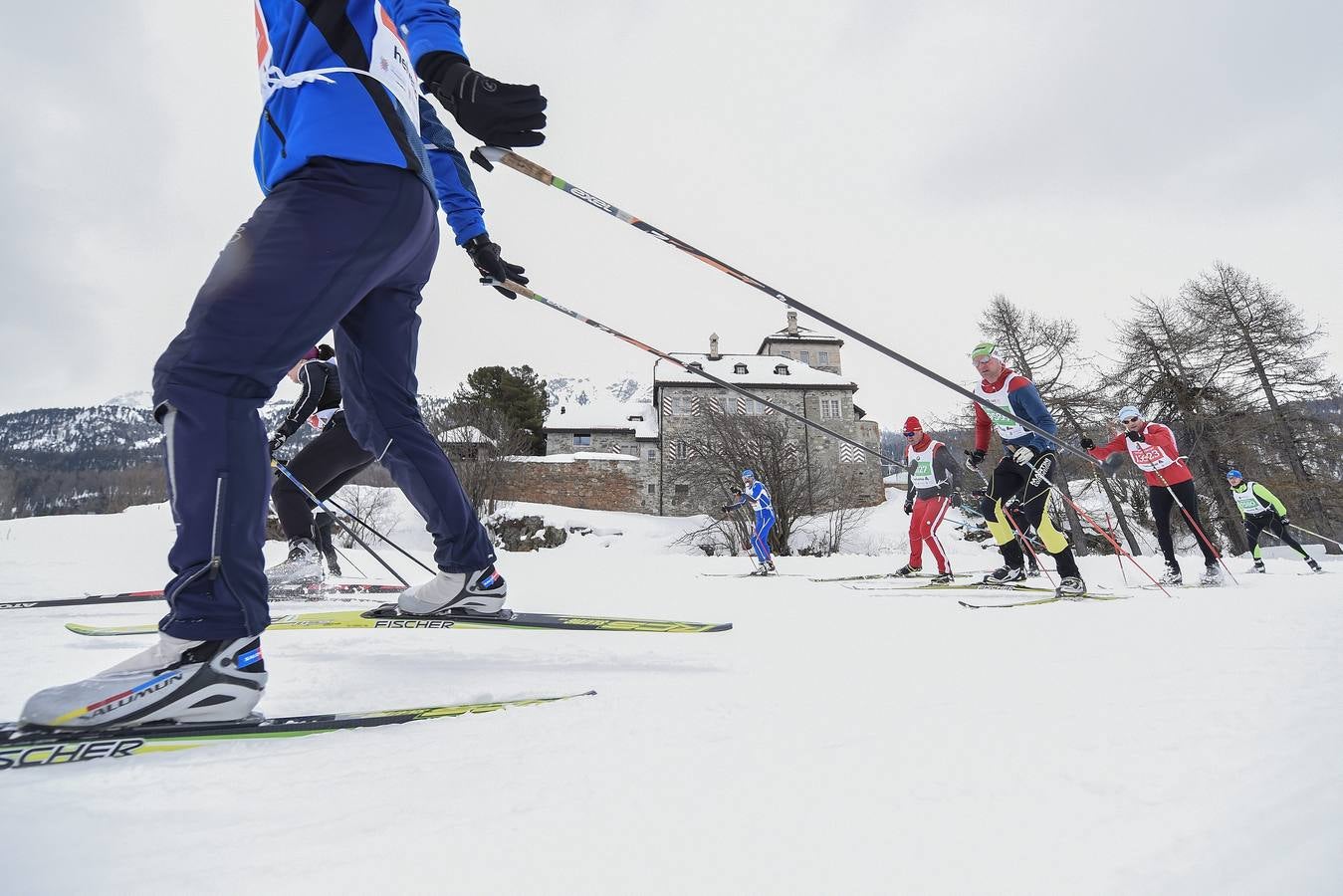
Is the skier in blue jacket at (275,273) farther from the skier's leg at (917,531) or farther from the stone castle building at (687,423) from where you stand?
the stone castle building at (687,423)

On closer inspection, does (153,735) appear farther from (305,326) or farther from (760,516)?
(760,516)

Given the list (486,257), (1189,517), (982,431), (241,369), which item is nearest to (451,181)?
(486,257)


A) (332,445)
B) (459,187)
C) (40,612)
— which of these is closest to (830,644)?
(459,187)

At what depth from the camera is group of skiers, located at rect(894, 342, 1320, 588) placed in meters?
5.38

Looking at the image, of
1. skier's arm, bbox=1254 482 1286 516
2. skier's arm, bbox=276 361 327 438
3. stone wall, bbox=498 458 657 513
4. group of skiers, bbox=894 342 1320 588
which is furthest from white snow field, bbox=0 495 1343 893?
stone wall, bbox=498 458 657 513

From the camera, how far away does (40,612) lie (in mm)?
2998

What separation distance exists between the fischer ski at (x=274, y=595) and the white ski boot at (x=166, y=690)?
2444 mm

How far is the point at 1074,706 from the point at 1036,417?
15.8ft

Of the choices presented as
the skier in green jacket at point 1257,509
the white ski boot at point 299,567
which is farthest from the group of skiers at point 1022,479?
the white ski boot at point 299,567

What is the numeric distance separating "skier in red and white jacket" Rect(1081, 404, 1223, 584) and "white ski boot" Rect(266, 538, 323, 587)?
6590 millimetres

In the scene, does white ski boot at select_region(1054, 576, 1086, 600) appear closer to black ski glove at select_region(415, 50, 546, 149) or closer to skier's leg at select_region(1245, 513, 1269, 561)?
black ski glove at select_region(415, 50, 546, 149)

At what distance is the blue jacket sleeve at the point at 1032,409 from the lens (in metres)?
5.35

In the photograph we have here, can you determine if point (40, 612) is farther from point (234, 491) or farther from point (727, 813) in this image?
point (727, 813)

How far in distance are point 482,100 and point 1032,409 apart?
5155 mm
